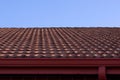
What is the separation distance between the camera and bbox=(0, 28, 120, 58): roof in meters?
8.17

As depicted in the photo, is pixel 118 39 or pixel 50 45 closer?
pixel 50 45

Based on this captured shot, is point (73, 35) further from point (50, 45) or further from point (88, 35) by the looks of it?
point (50, 45)

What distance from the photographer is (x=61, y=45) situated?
9.33 metres

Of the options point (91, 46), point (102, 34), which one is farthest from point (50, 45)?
point (102, 34)

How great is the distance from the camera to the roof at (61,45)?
8.17m

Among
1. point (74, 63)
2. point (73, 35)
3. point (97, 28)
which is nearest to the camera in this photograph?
point (74, 63)

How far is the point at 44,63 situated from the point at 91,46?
1.88 meters

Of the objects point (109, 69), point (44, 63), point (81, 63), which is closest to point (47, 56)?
point (44, 63)

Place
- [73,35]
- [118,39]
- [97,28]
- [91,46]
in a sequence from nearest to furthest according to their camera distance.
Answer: [91,46] → [118,39] → [73,35] → [97,28]

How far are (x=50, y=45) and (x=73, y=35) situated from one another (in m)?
2.26

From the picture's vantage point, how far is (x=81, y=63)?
7.76 metres
